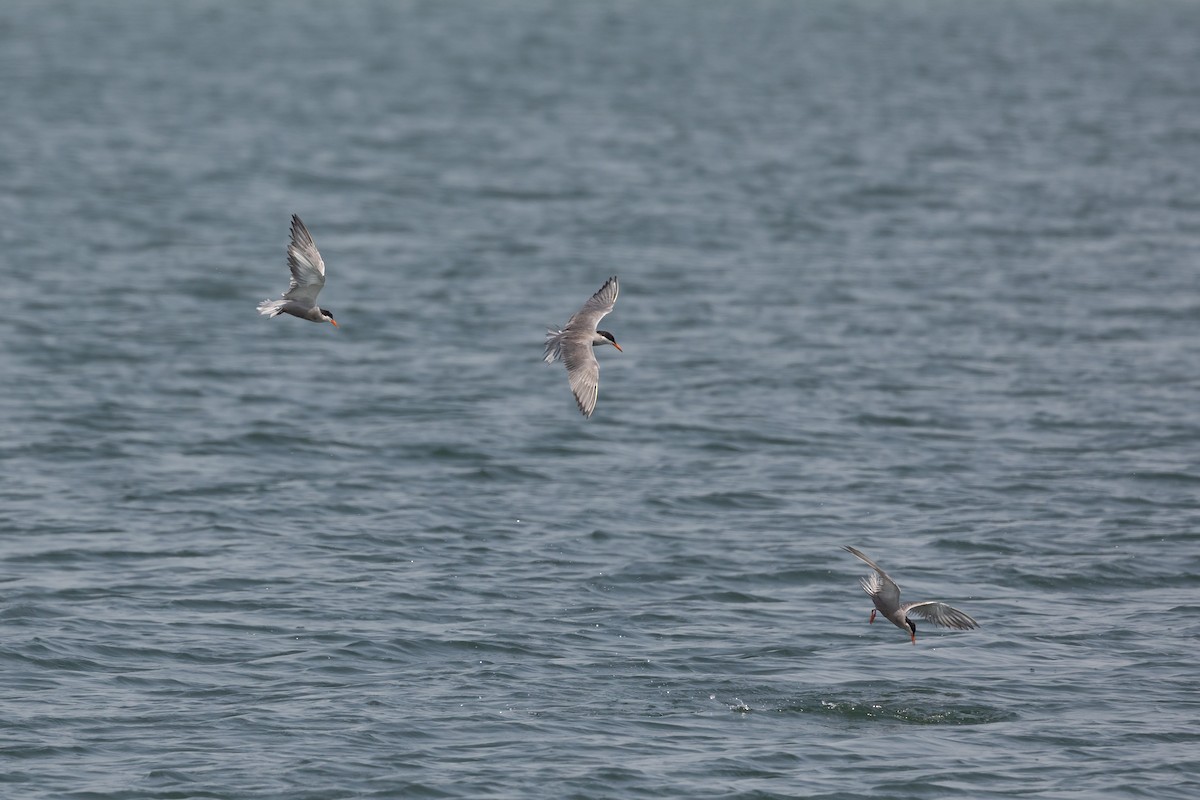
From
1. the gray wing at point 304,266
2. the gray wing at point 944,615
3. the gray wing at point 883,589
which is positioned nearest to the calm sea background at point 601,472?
the gray wing at point 944,615

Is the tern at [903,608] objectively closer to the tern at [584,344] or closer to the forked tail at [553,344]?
the tern at [584,344]

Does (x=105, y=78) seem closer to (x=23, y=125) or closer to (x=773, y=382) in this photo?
(x=23, y=125)

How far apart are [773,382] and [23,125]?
42.8 m

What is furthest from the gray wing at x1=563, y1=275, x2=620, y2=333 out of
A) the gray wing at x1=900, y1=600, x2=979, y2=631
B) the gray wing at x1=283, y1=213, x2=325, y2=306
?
the gray wing at x1=900, y1=600, x2=979, y2=631

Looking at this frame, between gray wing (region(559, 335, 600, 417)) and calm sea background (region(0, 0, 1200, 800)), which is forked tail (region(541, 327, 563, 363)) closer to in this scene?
gray wing (region(559, 335, 600, 417))

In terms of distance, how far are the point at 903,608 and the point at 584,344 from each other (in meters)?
4.24

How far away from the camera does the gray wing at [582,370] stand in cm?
1658

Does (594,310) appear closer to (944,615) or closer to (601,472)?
(944,615)

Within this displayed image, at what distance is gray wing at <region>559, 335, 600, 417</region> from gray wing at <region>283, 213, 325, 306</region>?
2.77 meters

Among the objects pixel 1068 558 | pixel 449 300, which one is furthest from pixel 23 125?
pixel 1068 558

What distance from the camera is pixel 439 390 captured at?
29797mm

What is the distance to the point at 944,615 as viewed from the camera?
17234mm

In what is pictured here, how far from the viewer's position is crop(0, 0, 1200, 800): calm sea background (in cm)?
1585

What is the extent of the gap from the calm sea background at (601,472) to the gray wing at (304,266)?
370 cm
